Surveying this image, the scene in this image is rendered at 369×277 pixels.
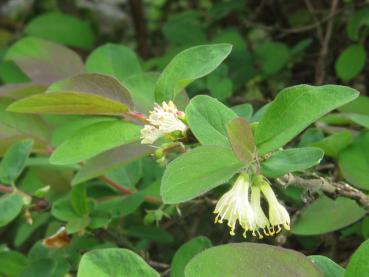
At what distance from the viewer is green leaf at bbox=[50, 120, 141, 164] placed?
2.82ft

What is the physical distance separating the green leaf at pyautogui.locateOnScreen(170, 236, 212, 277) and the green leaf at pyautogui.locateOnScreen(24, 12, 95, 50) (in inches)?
44.2

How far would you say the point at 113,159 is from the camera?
937 mm

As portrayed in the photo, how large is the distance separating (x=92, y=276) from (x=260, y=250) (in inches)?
6.6

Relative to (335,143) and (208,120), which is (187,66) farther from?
(335,143)

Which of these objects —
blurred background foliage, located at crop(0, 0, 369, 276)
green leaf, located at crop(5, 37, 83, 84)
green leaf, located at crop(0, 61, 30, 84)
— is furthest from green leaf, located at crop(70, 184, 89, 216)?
green leaf, located at crop(0, 61, 30, 84)

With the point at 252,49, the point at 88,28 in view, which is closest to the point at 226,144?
→ the point at 252,49

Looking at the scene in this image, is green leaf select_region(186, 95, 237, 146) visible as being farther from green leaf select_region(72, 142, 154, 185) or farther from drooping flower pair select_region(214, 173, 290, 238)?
green leaf select_region(72, 142, 154, 185)

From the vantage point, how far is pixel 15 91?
1.23 m

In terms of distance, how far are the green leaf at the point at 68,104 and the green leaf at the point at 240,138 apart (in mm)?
209

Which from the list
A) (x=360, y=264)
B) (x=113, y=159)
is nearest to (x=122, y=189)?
(x=113, y=159)

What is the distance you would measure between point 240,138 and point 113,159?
277mm

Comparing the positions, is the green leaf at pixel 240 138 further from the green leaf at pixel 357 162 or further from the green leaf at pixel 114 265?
the green leaf at pixel 357 162

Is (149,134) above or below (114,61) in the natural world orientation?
above

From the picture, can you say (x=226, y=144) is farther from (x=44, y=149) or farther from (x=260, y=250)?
(x=44, y=149)
